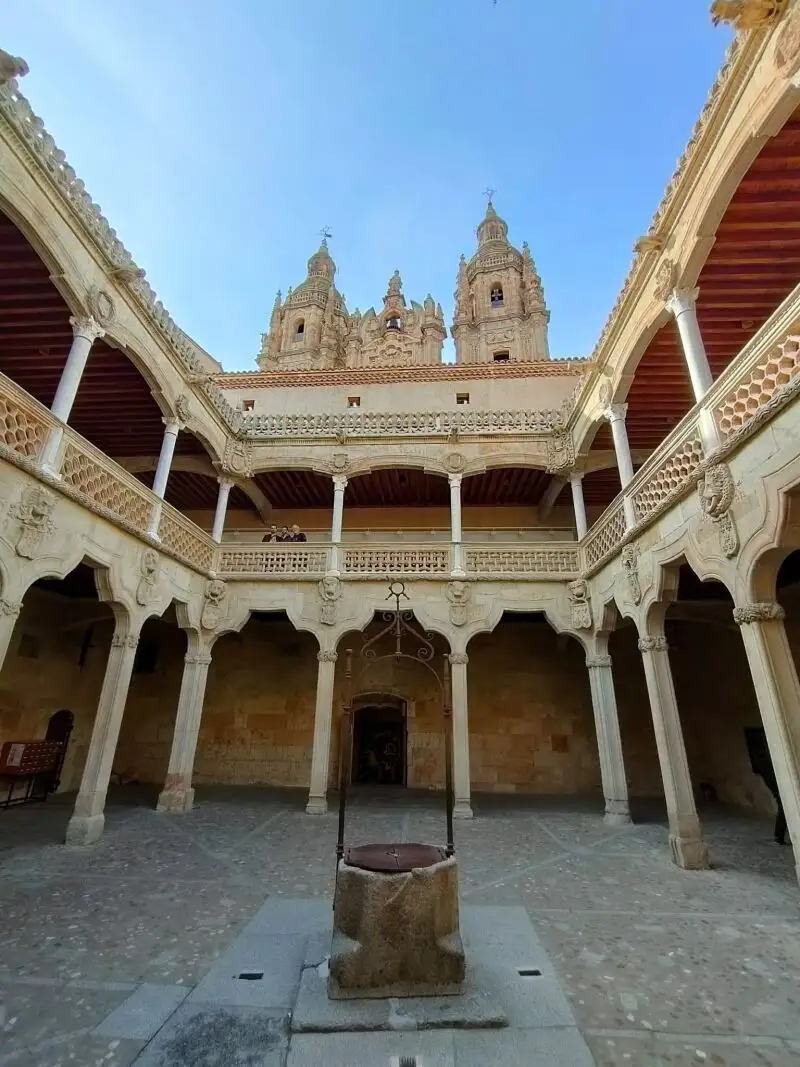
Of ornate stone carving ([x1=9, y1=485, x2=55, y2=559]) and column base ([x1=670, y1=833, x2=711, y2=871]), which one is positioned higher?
ornate stone carving ([x1=9, y1=485, x2=55, y2=559])

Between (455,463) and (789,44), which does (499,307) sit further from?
(789,44)

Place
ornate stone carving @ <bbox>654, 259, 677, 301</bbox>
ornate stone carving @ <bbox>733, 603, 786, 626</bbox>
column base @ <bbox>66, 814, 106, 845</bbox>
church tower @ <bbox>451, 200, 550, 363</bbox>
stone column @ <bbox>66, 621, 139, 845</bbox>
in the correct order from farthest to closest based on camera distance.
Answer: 1. church tower @ <bbox>451, 200, 550, 363</bbox>
2. stone column @ <bbox>66, 621, 139, 845</bbox>
3. column base @ <bbox>66, 814, 106, 845</bbox>
4. ornate stone carving @ <bbox>654, 259, 677, 301</bbox>
5. ornate stone carving @ <bbox>733, 603, 786, 626</bbox>

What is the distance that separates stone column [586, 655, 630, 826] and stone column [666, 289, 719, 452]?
17.4 feet

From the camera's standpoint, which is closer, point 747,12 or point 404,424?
point 747,12

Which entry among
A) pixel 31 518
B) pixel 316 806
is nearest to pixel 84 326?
pixel 31 518

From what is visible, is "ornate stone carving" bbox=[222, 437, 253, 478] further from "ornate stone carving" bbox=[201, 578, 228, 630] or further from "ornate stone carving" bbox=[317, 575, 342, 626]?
"ornate stone carving" bbox=[317, 575, 342, 626]

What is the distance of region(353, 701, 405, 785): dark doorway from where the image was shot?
12688 millimetres

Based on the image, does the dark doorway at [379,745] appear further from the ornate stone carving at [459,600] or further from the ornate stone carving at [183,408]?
the ornate stone carving at [183,408]

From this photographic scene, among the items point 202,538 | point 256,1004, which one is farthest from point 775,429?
point 202,538

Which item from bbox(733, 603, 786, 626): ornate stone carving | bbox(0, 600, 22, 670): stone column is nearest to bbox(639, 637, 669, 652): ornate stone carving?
bbox(733, 603, 786, 626): ornate stone carving

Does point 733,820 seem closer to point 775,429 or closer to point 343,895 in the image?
point 775,429

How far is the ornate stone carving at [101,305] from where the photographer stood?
707 cm

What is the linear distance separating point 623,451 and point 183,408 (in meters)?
8.43

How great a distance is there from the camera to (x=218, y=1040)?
2.74 m
